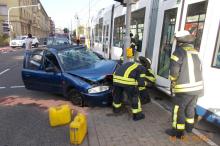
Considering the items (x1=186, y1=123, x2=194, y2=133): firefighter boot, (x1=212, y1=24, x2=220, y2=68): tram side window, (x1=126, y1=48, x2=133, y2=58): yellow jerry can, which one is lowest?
(x1=186, y1=123, x2=194, y2=133): firefighter boot

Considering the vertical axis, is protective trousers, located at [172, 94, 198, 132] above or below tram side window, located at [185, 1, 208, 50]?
below

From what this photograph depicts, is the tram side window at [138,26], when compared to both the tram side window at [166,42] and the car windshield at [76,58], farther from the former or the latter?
the car windshield at [76,58]

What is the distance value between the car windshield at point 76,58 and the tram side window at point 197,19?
3081 mm

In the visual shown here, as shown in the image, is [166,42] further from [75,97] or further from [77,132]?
[77,132]

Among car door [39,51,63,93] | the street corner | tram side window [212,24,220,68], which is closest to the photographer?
tram side window [212,24,220,68]

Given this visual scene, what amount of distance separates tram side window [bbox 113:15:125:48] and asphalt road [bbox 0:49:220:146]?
14.2 ft

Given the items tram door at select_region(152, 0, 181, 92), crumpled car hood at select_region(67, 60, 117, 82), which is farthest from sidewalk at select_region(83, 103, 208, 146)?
tram door at select_region(152, 0, 181, 92)

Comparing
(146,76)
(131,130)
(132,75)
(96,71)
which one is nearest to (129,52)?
(146,76)

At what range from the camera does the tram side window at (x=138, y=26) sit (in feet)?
26.5

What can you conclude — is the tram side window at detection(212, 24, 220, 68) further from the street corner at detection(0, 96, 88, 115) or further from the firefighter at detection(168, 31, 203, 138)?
the street corner at detection(0, 96, 88, 115)

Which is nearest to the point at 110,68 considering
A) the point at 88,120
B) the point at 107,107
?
the point at 107,107

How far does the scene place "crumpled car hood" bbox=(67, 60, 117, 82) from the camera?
5.83 metres

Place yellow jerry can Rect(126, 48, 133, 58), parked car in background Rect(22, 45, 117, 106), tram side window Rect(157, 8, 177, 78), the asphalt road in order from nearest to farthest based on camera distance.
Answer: the asphalt road
parked car in background Rect(22, 45, 117, 106)
tram side window Rect(157, 8, 177, 78)
yellow jerry can Rect(126, 48, 133, 58)

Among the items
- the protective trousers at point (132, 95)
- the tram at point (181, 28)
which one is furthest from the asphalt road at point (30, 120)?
the protective trousers at point (132, 95)
